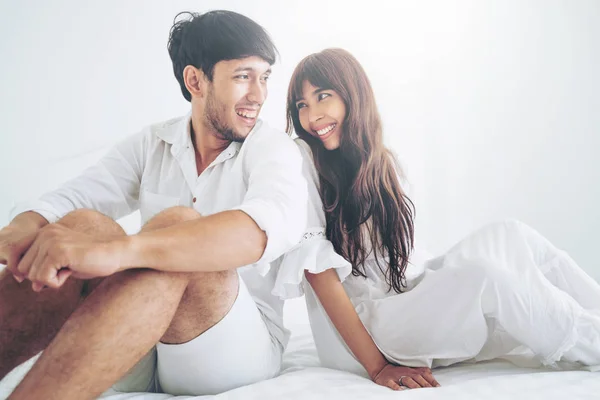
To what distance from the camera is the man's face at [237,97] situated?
141 cm

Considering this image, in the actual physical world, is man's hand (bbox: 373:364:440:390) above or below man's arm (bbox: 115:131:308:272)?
below

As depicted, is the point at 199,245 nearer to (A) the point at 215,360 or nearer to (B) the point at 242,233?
(B) the point at 242,233

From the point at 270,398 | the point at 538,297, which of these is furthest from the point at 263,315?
the point at 538,297

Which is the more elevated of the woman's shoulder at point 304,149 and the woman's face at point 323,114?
the woman's face at point 323,114

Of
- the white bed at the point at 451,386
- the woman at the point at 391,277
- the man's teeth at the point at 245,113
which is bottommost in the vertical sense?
the white bed at the point at 451,386

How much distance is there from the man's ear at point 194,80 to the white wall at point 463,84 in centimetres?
93

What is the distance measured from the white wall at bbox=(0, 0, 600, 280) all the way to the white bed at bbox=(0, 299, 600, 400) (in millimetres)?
1449

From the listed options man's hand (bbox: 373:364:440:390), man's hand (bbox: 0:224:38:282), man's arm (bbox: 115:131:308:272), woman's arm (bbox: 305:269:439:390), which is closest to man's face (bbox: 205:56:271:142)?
man's arm (bbox: 115:131:308:272)

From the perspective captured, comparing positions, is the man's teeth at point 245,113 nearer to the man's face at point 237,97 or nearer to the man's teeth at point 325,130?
the man's face at point 237,97

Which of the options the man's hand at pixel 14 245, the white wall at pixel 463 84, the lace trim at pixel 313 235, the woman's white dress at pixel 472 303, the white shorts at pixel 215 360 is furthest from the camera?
the white wall at pixel 463 84

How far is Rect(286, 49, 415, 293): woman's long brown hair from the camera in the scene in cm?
138

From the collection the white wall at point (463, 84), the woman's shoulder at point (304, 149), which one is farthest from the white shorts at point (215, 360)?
the white wall at point (463, 84)

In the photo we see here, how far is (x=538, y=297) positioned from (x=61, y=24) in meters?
2.04

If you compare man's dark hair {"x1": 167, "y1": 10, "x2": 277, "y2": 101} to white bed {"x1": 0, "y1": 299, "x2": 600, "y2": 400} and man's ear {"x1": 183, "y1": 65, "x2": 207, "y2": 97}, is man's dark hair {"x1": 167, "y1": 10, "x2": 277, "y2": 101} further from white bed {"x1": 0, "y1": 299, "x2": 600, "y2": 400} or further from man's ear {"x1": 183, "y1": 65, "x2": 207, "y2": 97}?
white bed {"x1": 0, "y1": 299, "x2": 600, "y2": 400}
